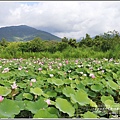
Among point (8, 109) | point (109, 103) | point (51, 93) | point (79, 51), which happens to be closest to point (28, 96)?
point (51, 93)

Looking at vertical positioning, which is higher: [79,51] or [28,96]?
[79,51]

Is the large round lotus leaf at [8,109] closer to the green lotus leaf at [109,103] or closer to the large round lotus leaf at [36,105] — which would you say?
the large round lotus leaf at [36,105]

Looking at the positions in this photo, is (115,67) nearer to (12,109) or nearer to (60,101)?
(60,101)

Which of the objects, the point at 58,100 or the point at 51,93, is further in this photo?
the point at 51,93

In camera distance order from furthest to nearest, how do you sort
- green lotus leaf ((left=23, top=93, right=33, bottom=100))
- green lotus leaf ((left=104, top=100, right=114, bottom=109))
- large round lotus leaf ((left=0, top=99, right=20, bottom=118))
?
1. green lotus leaf ((left=23, top=93, right=33, bottom=100))
2. green lotus leaf ((left=104, top=100, right=114, bottom=109))
3. large round lotus leaf ((left=0, top=99, right=20, bottom=118))

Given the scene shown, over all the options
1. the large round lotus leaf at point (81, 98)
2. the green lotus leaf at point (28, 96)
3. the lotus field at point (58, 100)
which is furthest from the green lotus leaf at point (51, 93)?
the large round lotus leaf at point (81, 98)

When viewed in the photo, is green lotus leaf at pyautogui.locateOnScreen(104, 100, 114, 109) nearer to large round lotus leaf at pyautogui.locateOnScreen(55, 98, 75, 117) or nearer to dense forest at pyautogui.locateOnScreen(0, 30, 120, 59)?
large round lotus leaf at pyautogui.locateOnScreen(55, 98, 75, 117)

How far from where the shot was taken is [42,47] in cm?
1349

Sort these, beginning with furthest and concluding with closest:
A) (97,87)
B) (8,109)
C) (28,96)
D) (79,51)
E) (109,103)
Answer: (79,51) → (97,87) → (28,96) → (109,103) → (8,109)

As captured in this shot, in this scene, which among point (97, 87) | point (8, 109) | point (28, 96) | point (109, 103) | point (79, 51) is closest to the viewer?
point (8, 109)

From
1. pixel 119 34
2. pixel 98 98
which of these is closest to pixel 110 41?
pixel 119 34

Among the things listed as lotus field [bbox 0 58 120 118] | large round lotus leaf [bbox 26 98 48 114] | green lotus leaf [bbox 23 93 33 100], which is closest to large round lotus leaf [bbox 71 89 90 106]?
lotus field [bbox 0 58 120 118]

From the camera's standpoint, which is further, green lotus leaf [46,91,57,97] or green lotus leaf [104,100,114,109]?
green lotus leaf [46,91,57,97]

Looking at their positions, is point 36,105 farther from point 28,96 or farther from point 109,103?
point 109,103
